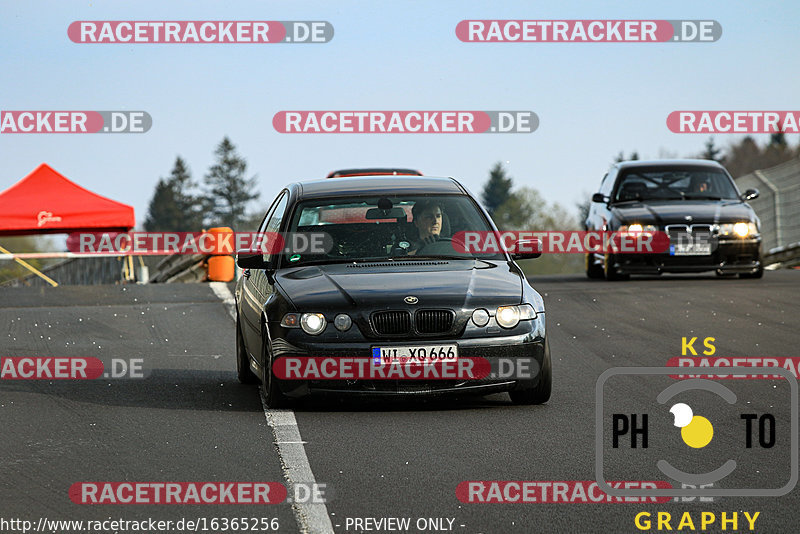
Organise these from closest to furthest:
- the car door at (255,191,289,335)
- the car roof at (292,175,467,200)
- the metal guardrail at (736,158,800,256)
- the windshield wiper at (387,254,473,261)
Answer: the car door at (255,191,289,335) < the windshield wiper at (387,254,473,261) < the car roof at (292,175,467,200) < the metal guardrail at (736,158,800,256)

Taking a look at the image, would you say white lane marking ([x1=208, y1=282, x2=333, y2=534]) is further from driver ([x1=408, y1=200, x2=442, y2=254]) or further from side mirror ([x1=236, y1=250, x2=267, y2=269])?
driver ([x1=408, y1=200, x2=442, y2=254])

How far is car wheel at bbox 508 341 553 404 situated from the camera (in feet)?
29.8

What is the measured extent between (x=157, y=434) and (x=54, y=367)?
412cm

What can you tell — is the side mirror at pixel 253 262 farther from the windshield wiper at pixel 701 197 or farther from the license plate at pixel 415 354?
the windshield wiper at pixel 701 197

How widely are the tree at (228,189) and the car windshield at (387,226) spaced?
123672mm

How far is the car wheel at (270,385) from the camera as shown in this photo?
905 cm

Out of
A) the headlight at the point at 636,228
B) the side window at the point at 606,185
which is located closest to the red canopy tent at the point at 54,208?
the side window at the point at 606,185

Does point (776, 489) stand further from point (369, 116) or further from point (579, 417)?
point (369, 116)

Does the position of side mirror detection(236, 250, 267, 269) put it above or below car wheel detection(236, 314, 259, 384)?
above

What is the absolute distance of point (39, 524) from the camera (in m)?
5.73

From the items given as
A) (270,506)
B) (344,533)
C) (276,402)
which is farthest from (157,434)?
(344,533)

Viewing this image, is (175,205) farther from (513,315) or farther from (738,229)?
(513,315)

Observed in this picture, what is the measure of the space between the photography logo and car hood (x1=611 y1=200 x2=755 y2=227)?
8.46 meters

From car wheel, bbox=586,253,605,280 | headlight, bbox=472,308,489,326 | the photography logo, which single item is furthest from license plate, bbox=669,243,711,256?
headlight, bbox=472,308,489,326
